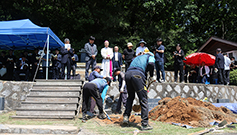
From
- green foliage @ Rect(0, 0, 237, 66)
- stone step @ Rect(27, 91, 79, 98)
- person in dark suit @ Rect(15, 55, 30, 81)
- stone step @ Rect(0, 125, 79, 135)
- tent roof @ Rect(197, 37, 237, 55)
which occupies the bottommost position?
stone step @ Rect(0, 125, 79, 135)

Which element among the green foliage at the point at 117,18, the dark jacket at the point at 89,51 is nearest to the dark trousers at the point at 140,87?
the dark jacket at the point at 89,51

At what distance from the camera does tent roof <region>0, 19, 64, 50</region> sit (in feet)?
28.2

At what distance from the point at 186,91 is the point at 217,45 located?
11888mm

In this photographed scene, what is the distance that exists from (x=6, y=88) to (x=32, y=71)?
10.4 feet

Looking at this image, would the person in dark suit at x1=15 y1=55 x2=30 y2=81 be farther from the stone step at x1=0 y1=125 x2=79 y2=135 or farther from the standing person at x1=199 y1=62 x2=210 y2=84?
the standing person at x1=199 y1=62 x2=210 y2=84

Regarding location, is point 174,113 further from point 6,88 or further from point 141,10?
point 141,10

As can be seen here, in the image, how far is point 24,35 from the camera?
10.5m

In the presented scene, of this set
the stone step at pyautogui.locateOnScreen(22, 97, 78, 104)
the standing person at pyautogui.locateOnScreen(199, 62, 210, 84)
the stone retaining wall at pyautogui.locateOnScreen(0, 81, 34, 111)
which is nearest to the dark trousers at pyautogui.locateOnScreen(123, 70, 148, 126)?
the stone step at pyautogui.locateOnScreen(22, 97, 78, 104)

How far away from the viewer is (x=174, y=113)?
Answer: 5.98 meters

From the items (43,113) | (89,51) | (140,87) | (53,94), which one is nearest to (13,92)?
(53,94)

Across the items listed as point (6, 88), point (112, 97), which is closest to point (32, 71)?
point (6, 88)

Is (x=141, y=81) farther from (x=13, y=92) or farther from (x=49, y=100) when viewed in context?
(x=13, y=92)

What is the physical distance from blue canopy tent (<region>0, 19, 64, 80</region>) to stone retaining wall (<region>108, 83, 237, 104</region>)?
3945 millimetres

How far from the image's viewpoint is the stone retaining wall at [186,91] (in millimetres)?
8625
